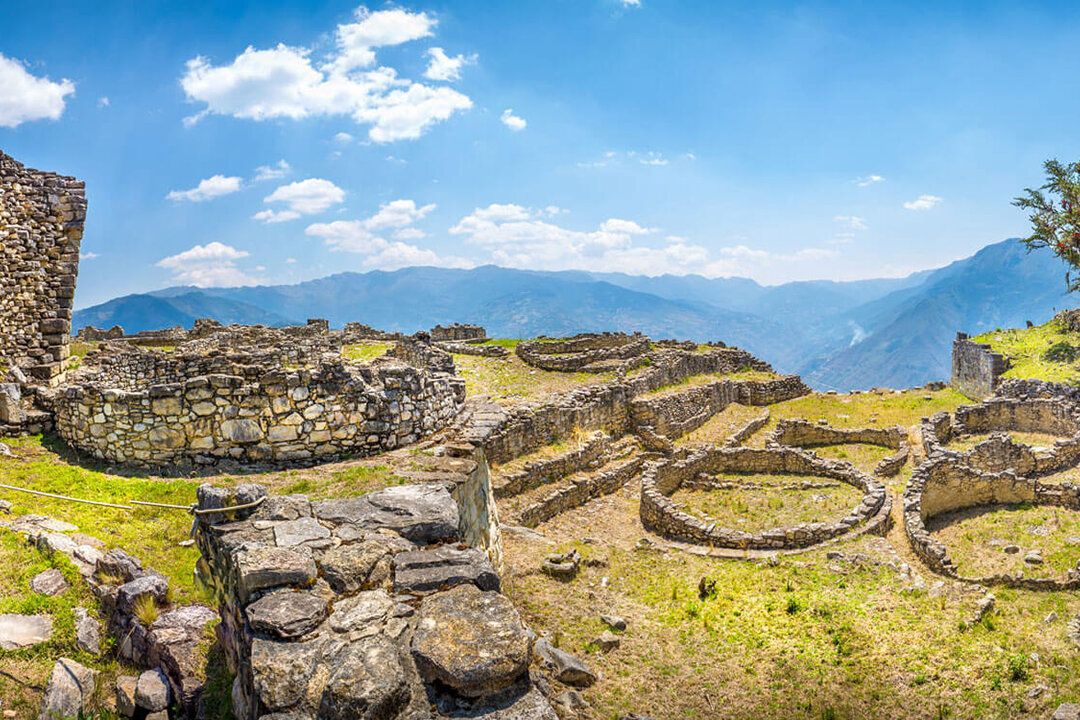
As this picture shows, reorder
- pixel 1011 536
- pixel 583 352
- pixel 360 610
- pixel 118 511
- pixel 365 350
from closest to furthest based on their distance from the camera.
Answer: pixel 360 610
pixel 118 511
pixel 1011 536
pixel 365 350
pixel 583 352

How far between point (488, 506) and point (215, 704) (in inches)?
232

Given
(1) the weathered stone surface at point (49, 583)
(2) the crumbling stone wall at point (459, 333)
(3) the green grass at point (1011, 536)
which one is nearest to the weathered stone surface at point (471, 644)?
(1) the weathered stone surface at point (49, 583)

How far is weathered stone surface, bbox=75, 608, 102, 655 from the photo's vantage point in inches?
214

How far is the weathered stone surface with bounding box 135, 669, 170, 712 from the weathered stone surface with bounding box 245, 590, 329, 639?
104 cm

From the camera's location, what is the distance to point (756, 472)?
22109 millimetres

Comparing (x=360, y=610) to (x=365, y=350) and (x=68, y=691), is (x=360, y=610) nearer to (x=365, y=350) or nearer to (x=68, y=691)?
(x=68, y=691)

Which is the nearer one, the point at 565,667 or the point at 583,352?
the point at 565,667

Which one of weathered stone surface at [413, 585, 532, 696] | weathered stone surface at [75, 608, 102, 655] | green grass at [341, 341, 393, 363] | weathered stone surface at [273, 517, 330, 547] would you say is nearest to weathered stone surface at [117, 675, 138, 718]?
weathered stone surface at [75, 608, 102, 655]

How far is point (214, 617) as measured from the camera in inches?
236

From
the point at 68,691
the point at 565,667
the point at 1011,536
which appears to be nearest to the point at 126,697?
the point at 68,691

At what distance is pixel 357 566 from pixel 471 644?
1.64 meters

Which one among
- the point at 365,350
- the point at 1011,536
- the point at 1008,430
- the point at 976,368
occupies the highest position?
the point at 365,350

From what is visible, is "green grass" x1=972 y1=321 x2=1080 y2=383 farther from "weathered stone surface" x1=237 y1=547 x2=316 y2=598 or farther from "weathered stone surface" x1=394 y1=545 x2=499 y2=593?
"weathered stone surface" x1=237 y1=547 x2=316 y2=598

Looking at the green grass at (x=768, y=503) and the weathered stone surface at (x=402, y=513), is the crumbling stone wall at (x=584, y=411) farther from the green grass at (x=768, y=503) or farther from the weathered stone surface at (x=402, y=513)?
the green grass at (x=768, y=503)
